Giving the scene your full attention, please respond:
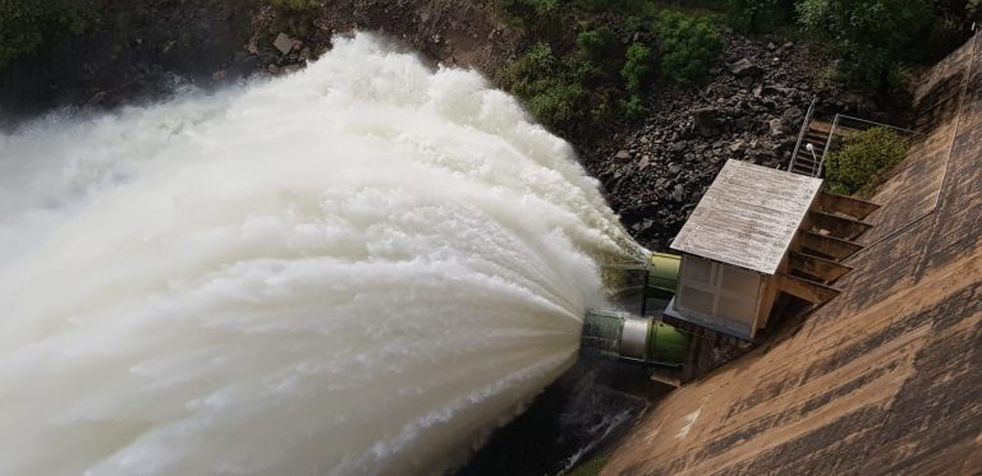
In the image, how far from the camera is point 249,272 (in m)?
15.6

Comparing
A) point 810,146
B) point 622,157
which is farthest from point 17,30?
point 810,146

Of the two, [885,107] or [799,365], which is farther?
[885,107]

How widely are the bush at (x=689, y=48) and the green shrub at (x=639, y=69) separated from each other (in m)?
0.37

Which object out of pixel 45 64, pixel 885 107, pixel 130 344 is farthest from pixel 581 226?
pixel 45 64

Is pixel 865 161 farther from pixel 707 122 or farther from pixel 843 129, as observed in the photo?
pixel 707 122

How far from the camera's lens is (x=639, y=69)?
21.8m

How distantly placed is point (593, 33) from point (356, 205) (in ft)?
30.8

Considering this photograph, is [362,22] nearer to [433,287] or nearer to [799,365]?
[433,287]

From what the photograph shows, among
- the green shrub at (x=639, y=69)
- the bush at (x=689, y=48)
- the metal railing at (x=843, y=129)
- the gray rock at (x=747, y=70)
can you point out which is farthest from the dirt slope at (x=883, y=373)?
the green shrub at (x=639, y=69)

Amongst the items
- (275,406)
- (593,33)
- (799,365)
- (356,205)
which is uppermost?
(593,33)

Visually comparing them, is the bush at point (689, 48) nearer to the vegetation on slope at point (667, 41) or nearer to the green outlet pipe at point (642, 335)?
the vegetation on slope at point (667, 41)

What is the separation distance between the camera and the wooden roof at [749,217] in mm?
14555

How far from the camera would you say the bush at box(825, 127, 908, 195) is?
17.9m

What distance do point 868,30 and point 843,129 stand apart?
233 centimetres
